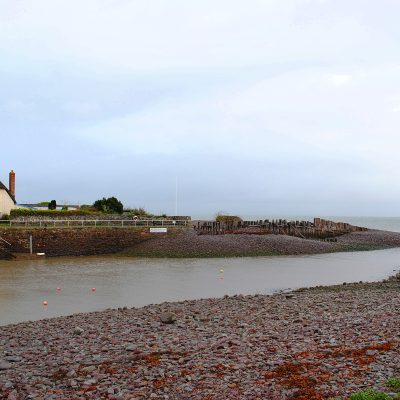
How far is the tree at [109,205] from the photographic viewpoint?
5212 centimetres

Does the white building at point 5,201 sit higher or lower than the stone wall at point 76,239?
higher

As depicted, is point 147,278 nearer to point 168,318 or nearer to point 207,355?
point 168,318

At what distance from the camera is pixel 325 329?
966cm

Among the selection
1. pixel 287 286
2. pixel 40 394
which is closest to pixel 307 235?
pixel 287 286

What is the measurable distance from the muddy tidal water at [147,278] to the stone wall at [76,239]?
2.26m

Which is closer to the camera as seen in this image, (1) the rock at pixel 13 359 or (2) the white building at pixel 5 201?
(1) the rock at pixel 13 359

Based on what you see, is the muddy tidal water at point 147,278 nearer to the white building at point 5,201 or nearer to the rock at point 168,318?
the rock at point 168,318

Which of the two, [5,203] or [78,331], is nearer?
[78,331]

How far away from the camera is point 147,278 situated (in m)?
24.7

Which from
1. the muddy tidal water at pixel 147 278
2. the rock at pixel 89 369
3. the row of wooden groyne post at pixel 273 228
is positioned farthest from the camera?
the row of wooden groyne post at pixel 273 228

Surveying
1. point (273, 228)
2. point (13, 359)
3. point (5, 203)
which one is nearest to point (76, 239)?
point (5, 203)

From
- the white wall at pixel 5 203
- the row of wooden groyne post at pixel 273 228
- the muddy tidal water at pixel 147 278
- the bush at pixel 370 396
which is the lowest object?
the muddy tidal water at pixel 147 278

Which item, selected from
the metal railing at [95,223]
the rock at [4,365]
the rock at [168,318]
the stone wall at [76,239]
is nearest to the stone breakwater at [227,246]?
the stone wall at [76,239]

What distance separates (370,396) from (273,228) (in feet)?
137
